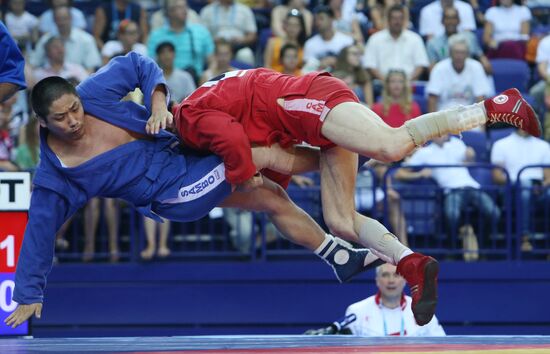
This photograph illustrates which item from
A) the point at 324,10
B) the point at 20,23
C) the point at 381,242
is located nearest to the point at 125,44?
the point at 20,23

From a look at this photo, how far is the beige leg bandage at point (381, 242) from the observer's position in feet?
19.1

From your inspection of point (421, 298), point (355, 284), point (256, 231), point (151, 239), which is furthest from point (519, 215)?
point (421, 298)

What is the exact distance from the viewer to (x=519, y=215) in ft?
29.7

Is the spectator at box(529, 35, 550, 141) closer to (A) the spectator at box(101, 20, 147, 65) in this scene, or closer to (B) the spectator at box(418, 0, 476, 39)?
(B) the spectator at box(418, 0, 476, 39)

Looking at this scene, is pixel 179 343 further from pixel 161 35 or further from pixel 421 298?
pixel 161 35

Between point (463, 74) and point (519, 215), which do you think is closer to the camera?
point (519, 215)

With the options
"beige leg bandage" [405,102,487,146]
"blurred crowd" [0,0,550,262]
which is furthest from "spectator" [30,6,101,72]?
"beige leg bandage" [405,102,487,146]

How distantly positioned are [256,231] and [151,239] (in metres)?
0.84

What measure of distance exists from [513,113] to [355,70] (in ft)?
16.1

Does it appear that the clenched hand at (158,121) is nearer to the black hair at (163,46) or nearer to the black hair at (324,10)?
the black hair at (163,46)

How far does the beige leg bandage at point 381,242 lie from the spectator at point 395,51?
504cm

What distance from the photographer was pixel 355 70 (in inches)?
410

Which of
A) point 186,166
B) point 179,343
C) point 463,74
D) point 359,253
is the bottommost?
point 179,343

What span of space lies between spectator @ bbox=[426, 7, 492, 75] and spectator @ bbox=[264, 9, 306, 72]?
1.24 metres
